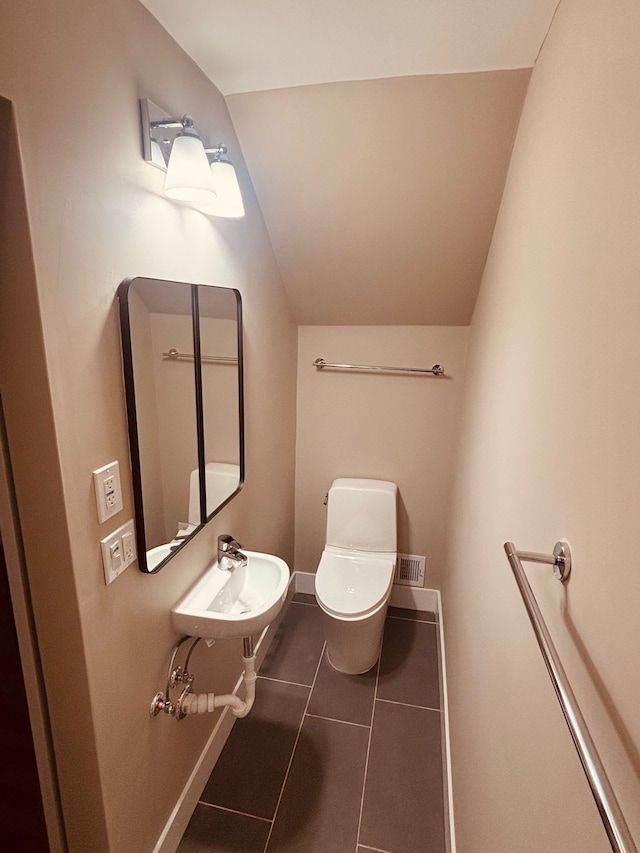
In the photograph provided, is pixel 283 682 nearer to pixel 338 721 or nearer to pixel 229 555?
pixel 338 721

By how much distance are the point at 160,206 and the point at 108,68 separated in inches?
11.4

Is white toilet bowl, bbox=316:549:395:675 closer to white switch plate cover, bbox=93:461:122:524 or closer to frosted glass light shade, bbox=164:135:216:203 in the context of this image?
white switch plate cover, bbox=93:461:122:524

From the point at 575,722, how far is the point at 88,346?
1.06 meters

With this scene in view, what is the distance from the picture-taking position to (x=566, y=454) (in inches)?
28.1

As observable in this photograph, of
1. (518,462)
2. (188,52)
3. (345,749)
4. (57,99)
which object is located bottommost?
(345,749)

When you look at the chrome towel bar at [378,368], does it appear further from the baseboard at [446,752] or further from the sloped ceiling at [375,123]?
the baseboard at [446,752]

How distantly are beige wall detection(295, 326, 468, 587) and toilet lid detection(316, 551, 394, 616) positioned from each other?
394 mm

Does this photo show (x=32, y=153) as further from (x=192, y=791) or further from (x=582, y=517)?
(x=192, y=791)

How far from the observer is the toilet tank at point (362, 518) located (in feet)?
7.90

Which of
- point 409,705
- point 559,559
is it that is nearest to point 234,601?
point 409,705

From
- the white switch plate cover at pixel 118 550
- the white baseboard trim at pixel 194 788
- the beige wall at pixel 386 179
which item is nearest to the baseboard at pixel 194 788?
the white baseboard trim at pixel 194 788

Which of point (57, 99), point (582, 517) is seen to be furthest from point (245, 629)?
point (57, 99)

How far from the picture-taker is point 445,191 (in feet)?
5.36

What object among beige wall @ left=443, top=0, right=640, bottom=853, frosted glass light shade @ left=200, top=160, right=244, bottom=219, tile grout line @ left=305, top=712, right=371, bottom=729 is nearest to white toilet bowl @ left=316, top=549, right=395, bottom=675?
tile grout line @ left=305, top=712, right=371, bottom=729
